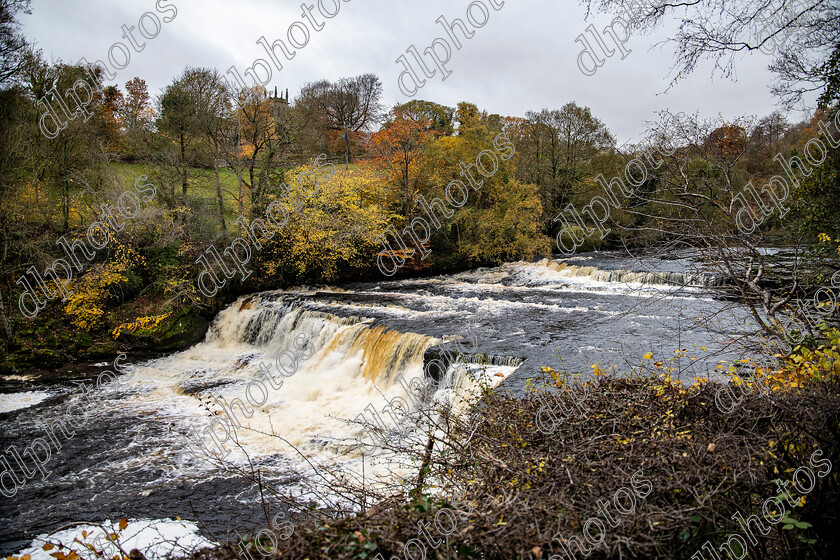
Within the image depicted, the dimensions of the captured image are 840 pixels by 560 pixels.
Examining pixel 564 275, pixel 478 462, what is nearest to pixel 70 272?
pixel 478 462

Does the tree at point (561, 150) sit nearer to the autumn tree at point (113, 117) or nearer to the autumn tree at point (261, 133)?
the autumn tree at point (261, 133)

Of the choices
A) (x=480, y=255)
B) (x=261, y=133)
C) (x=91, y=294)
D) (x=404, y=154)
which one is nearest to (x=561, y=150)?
(x=480, y=255)

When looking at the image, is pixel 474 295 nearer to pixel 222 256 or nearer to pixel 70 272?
pixel 222 256

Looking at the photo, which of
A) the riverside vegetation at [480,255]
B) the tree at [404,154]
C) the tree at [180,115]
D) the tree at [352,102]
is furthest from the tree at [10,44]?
the tree at [352,102]

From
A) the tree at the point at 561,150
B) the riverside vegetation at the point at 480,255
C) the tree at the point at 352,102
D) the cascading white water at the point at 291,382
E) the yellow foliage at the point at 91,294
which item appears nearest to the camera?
the riverside vegetation at the point at 480,255

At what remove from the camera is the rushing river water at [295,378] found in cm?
672

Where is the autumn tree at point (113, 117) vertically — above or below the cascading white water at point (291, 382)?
above

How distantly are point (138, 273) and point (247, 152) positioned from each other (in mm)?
5932

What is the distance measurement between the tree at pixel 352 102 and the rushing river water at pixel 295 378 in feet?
82.8

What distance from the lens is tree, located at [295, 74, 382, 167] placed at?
124 ft

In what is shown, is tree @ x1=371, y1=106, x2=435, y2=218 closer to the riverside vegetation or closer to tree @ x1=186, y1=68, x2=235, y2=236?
the riverside vegetation

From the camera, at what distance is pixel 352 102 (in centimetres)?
3766

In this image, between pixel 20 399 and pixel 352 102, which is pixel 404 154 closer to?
pixel 20 399

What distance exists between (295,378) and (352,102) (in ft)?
102
